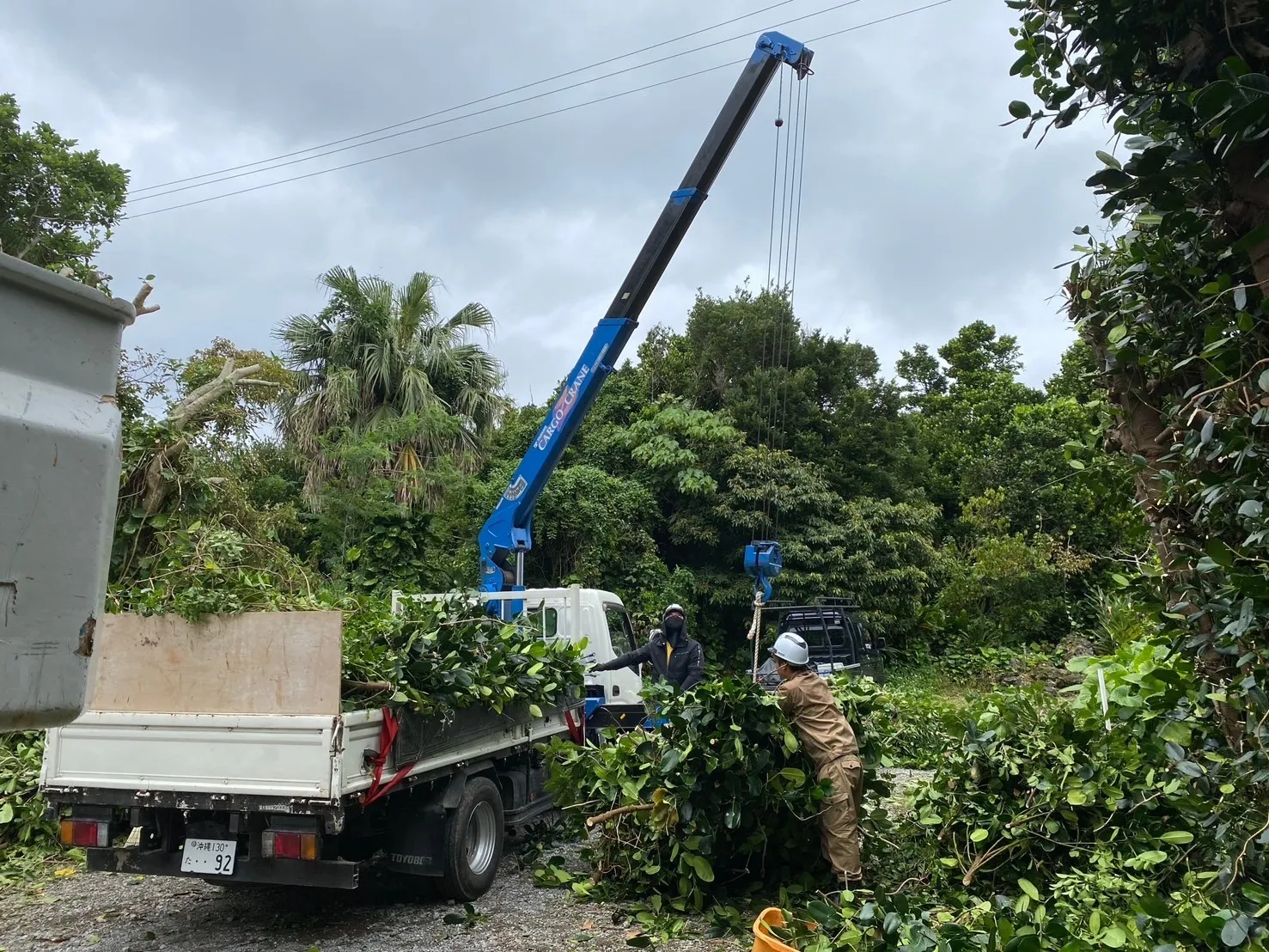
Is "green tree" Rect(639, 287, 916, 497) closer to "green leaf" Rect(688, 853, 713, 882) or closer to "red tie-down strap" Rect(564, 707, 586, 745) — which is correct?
"red tie-down strap" Rect(564, 707, 586, 745)

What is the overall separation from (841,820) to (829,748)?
41 cm

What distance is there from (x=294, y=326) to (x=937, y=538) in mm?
16476

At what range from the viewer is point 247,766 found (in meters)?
5.29

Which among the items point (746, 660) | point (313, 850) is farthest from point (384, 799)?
point (746, 660)

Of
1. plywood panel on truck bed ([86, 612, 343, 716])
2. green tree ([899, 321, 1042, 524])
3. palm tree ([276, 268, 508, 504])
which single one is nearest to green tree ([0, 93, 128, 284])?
palm tree ([276, 268, 508, 504])

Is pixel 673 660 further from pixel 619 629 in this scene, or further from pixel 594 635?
pixel 619 629

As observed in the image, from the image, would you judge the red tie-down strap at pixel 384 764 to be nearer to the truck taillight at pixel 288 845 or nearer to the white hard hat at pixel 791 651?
the truck taillight at pixel 288 845

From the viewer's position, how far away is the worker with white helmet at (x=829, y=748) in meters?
5.62

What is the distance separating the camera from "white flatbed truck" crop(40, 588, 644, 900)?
523 cm

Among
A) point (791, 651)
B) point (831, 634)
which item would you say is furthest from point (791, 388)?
point (791, 651)

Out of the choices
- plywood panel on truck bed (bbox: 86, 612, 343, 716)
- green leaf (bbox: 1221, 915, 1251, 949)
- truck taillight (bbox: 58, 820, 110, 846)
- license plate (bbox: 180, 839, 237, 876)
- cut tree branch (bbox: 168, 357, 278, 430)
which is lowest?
license plate (bbox: 180, 839, 237, 876)

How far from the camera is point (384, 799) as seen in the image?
5.78 meters

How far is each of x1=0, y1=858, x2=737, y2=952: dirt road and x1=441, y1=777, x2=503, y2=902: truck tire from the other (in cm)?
13

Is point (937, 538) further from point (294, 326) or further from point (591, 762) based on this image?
point (591, 762)
